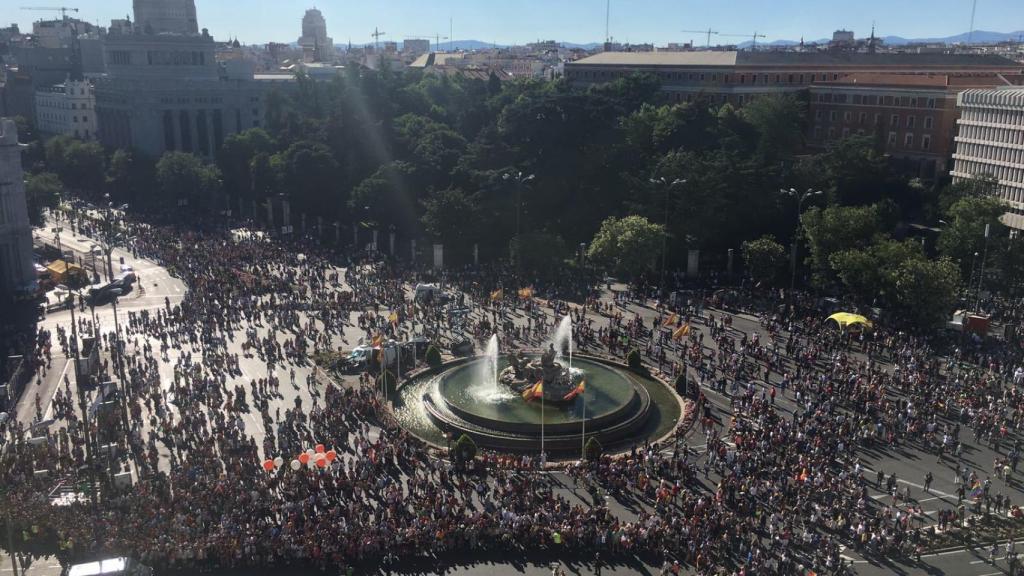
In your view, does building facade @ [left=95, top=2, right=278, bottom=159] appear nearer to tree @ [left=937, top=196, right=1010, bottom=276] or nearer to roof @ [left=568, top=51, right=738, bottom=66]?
roof @ [left=568, top=51, right=738, bottom=66]

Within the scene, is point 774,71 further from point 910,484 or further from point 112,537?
point 112,537

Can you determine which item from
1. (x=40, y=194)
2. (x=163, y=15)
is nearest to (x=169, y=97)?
(x=163, y=15)

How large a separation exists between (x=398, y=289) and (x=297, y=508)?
2949cm

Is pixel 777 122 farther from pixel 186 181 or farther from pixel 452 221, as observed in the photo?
pixel 186 181

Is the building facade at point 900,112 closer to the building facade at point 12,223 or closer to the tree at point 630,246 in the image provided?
the tree at point 630,246

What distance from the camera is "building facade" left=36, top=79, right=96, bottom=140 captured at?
412 feet

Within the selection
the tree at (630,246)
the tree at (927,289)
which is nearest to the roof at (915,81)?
the tree at (927,289)

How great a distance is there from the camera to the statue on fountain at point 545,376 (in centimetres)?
4022

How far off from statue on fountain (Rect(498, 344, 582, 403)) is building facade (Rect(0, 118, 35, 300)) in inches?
1532

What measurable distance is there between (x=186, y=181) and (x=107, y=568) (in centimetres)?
7169

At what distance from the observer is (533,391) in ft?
128

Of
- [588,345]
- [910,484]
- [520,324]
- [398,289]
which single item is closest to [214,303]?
[398,289]

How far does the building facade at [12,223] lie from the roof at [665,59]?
72.2m

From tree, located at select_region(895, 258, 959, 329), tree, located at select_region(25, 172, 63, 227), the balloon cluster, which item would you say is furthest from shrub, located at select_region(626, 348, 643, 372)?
tree, located at select_region(25, 172, 63, 227)
